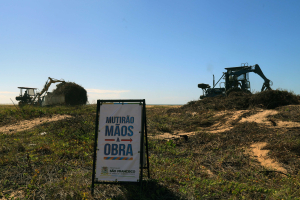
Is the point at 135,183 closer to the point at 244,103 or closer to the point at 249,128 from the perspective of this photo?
the point at 249,128

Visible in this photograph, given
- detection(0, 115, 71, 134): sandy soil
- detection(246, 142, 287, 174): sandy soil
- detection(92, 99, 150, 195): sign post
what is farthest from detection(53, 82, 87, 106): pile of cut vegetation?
detection(246, 142, 287, 174): sandy soil

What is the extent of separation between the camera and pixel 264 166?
5.29 meters

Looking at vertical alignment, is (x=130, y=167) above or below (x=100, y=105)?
below

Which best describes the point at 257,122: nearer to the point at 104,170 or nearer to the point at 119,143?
the point at 119,143

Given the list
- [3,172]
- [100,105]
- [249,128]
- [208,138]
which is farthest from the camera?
[249,128]

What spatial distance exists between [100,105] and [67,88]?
18.3 m

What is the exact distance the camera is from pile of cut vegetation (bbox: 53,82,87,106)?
20438mm

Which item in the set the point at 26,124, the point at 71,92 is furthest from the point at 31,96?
the point at 26,124

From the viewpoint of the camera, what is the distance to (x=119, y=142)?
3.97 meters

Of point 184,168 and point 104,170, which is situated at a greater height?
point 104,170

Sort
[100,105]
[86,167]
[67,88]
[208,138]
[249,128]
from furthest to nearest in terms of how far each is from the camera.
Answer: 1. [67,88]
2. [249,128]
3. [208,138]
4. [86,167]
5. [100,105]

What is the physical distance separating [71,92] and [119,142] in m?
18.4

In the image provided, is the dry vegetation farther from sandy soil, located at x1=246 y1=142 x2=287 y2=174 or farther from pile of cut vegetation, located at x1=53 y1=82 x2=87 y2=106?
pile of cut vegetation, located at x1=53 y1=82 x2=87 y2=106

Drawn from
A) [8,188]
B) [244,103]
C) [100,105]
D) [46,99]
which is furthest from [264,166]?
[46,99]
